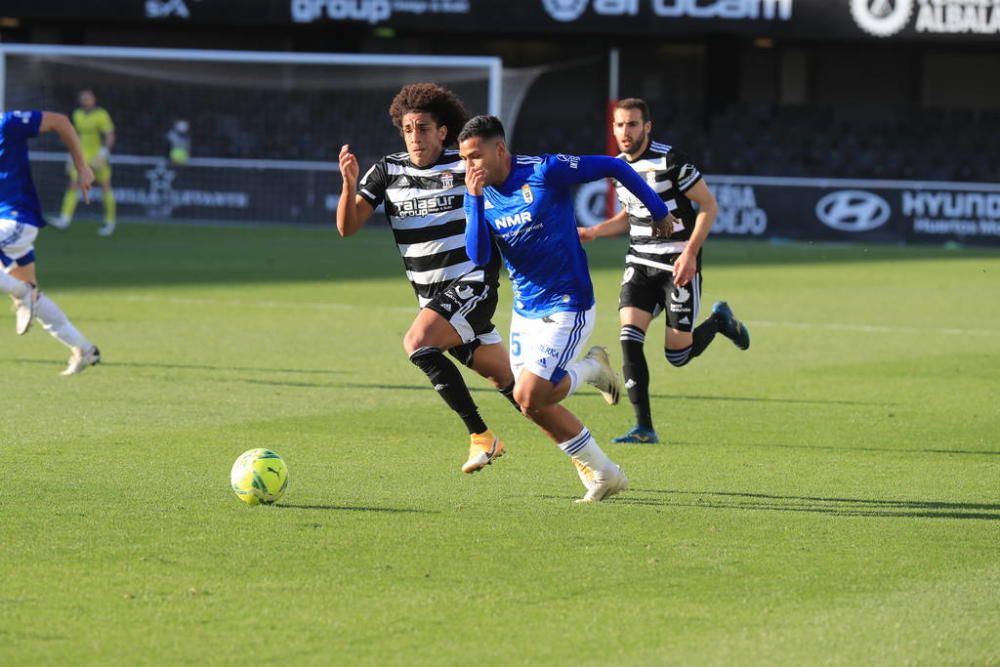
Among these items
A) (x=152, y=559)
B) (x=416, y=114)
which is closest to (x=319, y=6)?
(x=416, y=114)

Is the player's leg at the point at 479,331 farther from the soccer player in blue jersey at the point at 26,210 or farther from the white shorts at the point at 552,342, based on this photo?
the soccer player in blue jersey at the point at 26,210

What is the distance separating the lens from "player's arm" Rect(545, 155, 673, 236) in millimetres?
7453

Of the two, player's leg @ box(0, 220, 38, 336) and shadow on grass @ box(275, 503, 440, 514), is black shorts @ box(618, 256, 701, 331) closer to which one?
shadow on grass @ box(275, 503, 440, 514)

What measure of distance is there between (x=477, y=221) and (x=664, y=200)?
3129 millimetres

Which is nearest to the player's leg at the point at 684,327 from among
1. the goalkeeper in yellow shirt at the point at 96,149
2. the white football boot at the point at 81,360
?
the white football boot at the point at 81,360

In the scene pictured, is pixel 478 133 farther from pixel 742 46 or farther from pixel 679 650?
pixel 742 46

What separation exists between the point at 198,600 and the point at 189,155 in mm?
26782

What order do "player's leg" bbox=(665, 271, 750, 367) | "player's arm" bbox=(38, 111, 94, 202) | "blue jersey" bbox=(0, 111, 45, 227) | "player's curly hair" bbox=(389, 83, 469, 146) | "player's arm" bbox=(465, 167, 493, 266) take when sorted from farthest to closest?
"blue jersey" bbox=(0, 111, 45, 227) → "player's arm" bbox=(38, 111, 94, 202) → "player's leg" bbox=(665, 271, 750, 367) → "player's curly hair" bbox=(389, 83, 469, 146) → "player's arm" bbox=(465, 167, 493, 266)

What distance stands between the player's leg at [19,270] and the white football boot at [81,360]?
1.56ft

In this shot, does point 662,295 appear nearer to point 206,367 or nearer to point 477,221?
point 477,221

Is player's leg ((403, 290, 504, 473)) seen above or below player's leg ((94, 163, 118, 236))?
above

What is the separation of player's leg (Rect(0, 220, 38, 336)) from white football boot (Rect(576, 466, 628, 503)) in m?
6.11

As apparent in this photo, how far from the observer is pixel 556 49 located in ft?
122

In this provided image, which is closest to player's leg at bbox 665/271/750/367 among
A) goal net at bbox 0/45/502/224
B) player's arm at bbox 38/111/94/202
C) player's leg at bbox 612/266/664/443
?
player's leg at bbox 612/266/664/443
